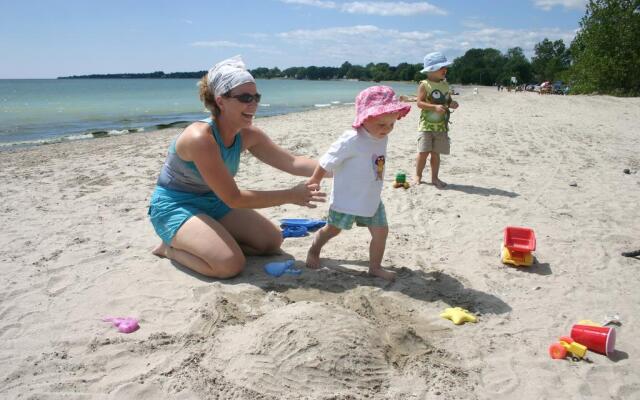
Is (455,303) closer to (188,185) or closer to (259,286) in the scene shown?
(259,286)

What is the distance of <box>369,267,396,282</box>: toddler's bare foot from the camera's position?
392 centimetres

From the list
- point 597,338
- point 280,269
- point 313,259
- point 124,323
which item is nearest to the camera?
point 597,338

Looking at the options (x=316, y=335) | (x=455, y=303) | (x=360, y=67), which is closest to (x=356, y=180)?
(x=455, y=303)

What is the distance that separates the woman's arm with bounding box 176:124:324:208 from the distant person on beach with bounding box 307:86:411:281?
0.54 feet

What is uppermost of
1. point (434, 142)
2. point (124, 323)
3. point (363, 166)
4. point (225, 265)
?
point (363, 166)

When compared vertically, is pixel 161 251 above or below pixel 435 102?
below

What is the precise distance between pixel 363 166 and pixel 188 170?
1.56 metres

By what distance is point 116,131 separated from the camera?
16.6 meters

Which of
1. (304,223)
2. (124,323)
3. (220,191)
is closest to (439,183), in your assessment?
(304,223)

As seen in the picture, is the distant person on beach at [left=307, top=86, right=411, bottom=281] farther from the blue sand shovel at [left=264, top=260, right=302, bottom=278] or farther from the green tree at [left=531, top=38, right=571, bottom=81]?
the green tree at [left=531, top=38, right=571, bottom=81]

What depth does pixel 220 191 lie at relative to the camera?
376 centimetres

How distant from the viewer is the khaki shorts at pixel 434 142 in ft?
22.7

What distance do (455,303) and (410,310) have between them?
15.3 inches

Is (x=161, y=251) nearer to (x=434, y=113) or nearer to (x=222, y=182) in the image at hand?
(x=222, y=182)
